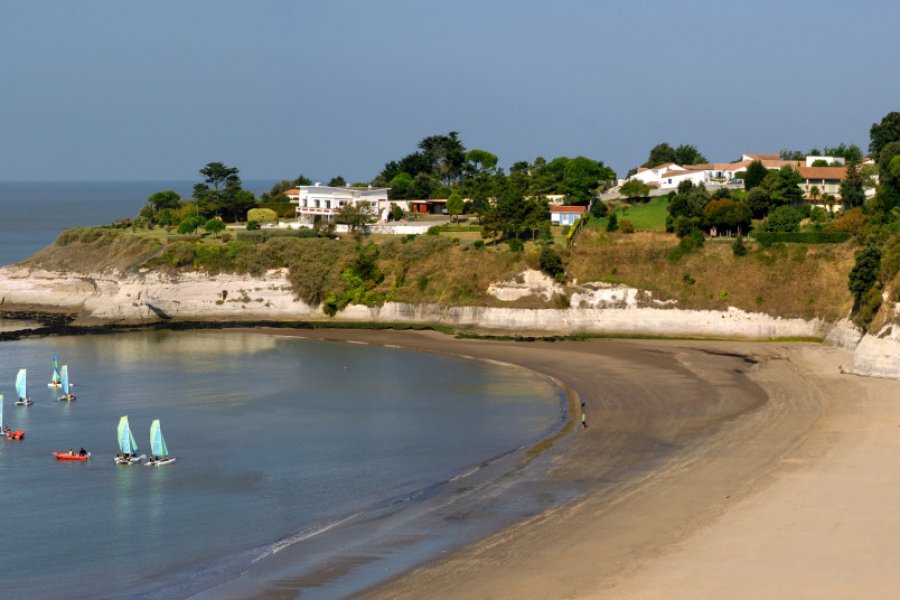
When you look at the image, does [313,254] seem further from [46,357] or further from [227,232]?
[46,357]

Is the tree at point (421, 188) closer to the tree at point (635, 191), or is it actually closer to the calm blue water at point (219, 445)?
the tree at point (635, 191)

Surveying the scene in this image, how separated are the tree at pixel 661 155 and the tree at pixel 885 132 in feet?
108

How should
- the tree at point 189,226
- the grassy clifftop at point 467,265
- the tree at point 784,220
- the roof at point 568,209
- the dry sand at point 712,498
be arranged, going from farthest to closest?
1. the tree at point 189,226
2. the roof at point 568,209
3. the tree at point 784,220
4. the grassy clifftop at point 467,265
5. the dry sand at point 712,498

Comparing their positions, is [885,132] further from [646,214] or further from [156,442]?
[156,442]

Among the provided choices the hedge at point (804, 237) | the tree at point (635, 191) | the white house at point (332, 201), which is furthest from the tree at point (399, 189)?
the hedge at point (804, 237)

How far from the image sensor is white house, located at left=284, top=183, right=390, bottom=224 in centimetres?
8738

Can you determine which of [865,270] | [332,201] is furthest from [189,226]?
[865,270]

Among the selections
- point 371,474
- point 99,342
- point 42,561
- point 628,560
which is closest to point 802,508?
point 628,560

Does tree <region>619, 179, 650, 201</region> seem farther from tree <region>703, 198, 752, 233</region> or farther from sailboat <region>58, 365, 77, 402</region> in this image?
sailboat <region>58, 365, 77, 402</region>

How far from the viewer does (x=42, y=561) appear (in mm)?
27344

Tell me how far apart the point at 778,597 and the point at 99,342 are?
48.2 m

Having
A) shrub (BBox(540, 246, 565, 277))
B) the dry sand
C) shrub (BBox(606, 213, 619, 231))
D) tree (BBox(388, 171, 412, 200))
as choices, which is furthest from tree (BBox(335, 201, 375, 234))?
the dry sand

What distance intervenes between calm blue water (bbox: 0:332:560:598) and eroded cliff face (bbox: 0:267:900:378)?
22.1 ft

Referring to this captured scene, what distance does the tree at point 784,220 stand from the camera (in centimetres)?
6819
